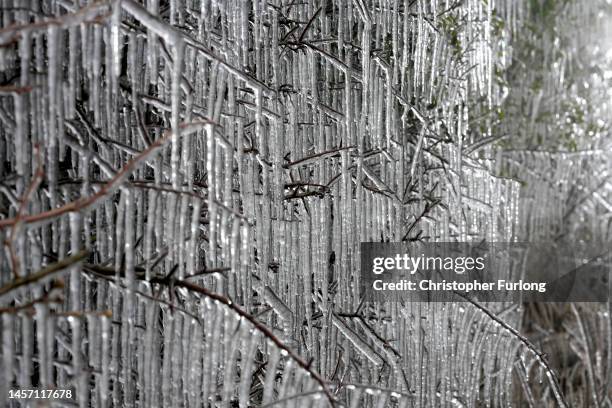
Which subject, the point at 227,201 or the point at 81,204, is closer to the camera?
the point at 81,204

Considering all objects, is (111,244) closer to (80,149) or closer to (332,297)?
(80,149)

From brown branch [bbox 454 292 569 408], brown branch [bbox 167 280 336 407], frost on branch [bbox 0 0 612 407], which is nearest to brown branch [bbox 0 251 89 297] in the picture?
frost on branch [bbox 0 0 612 407]

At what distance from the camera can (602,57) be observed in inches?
99.3

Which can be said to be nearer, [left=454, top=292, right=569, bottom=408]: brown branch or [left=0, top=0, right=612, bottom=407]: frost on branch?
[left=0, top=0, right=612, bottom=407]: frost on branch

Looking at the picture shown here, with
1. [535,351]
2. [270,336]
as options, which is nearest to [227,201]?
[270,336]

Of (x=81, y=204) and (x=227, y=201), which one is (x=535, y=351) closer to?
(x=227, y=201)

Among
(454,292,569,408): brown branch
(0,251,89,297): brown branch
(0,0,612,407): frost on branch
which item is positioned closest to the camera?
(0,251,89,297): brown branch

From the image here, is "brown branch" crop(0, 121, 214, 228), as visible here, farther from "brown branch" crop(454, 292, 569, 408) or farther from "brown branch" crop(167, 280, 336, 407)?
"brown branch" crop(454, 292, 569, 408)

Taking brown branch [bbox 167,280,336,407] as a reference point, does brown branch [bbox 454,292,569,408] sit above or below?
below

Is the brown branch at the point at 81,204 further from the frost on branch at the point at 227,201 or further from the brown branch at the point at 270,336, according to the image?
the brown branch at the point at 270,336

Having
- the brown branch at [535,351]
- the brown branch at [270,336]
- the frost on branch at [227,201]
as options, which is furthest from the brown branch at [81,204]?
the brown branch at [535,351]

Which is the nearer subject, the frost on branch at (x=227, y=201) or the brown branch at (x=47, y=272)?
the brown branch at (x=47, y=272)

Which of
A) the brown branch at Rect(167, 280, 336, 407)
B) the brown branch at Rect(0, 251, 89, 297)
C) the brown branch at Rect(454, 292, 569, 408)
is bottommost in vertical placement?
the brown branch at Rect(454, 292, 569, 408)

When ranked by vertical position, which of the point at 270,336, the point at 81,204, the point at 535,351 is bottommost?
the point at 535,351
